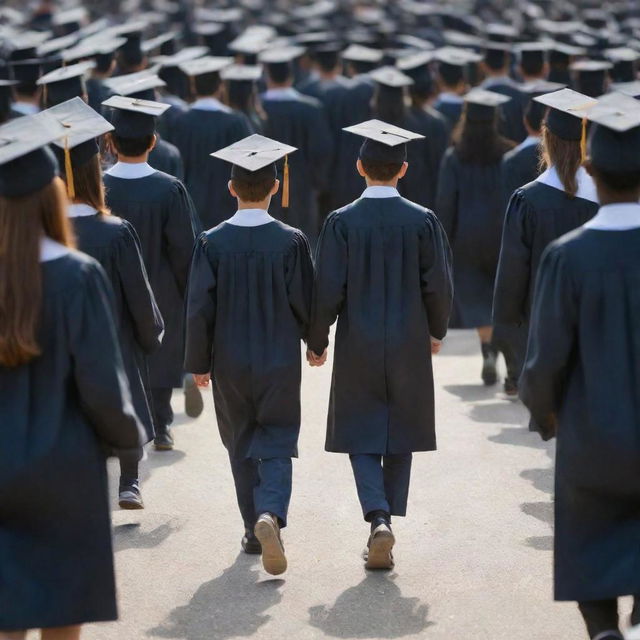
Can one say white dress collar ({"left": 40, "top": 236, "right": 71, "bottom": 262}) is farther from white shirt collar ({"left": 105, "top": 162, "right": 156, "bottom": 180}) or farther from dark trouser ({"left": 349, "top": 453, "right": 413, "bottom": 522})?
white shirt collar ({"left": 105, "top": 162, "right": 156, "bottom": 180})

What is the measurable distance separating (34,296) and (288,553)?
7.30 feet

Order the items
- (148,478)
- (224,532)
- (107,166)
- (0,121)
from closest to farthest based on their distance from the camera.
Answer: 1. (224,532)
2. (148,478)
3. (107,166)
4. (0,121)

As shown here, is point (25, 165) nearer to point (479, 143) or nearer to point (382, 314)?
point (382, 314)

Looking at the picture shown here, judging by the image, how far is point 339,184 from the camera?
1180 centimetres

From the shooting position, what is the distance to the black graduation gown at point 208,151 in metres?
9.12

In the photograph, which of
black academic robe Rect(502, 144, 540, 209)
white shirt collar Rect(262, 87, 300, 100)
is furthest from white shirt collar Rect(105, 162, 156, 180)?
white shirt collar Rect(262, 87, 300, 100)

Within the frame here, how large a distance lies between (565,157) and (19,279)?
3130mm

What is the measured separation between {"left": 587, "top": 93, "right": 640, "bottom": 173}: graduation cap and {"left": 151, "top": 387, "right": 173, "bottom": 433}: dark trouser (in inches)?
130

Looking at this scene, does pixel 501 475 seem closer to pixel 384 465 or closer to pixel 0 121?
pixel 384 465

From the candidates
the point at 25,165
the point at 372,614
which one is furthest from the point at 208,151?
the point at 25,165

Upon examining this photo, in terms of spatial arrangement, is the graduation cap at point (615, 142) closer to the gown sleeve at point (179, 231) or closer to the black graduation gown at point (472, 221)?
the gown sleeve at point (179, 231)

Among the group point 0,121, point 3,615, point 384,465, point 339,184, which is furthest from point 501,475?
point 339,184

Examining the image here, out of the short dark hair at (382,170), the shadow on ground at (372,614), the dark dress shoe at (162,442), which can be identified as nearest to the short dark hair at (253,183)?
the short dark hair at (382,170)

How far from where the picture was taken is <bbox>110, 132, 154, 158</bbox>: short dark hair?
20.8ft
